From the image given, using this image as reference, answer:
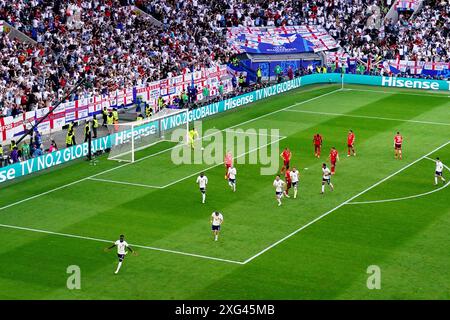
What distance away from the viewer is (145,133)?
58594 millimetres

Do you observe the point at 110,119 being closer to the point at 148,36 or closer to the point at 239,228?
the point at 148,36

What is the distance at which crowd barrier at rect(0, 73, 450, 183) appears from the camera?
51.2 meters

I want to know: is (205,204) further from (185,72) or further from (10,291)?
(185,72)

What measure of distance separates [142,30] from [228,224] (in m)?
38.5

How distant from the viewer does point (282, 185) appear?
152 ft

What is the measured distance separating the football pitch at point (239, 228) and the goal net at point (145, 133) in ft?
2.77

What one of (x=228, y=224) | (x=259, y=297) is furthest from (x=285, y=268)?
(x=228, y=224)

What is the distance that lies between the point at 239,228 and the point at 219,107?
28.1m

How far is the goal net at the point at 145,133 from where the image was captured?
56156 millimetres

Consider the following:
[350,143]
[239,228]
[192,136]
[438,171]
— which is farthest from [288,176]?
[192,136]

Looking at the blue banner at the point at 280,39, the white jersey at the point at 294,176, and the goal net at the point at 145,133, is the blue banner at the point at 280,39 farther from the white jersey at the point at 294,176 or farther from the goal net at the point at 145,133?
the white jersey at the point at 294,176

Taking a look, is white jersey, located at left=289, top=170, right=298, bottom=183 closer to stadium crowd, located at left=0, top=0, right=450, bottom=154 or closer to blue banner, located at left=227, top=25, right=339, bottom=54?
stadium crowd, located at left=0, top=0, right=450, bottom=154

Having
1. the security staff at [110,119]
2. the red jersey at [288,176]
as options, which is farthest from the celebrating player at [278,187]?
the security staff at [110,119]

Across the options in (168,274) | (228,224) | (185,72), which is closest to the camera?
(168,274)
